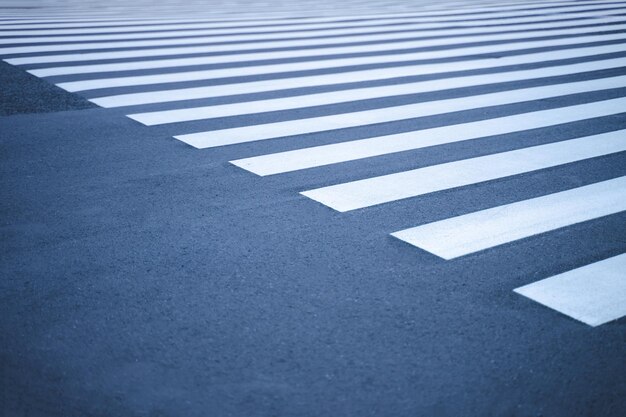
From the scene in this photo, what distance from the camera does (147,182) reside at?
4.45m

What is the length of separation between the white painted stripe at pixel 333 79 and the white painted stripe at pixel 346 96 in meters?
0.46

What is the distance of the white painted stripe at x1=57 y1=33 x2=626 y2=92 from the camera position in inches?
295

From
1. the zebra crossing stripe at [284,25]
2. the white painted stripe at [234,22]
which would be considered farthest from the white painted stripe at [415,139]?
the white painted stripe at [234,22]

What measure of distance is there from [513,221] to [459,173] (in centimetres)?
88

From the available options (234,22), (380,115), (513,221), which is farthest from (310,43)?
(513,221)

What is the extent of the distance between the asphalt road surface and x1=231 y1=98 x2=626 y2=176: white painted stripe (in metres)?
0.03

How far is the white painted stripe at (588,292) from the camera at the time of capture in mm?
2854

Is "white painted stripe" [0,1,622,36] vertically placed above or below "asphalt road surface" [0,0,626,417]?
above

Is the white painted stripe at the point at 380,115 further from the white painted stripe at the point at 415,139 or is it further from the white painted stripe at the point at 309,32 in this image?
the white painted stripe at the point at 309,32

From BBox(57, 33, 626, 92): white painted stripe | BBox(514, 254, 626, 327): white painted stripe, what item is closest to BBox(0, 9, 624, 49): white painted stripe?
BBox(57, 33, 626, 92): white painted stripe

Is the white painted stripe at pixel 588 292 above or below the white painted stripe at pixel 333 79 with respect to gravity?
below

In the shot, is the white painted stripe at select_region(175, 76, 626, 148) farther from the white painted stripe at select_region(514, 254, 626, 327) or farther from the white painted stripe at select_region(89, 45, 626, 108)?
the white painted stripe at select_region(514, 254, 626, 327)

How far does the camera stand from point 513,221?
12.5 feet

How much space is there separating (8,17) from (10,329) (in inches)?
502
